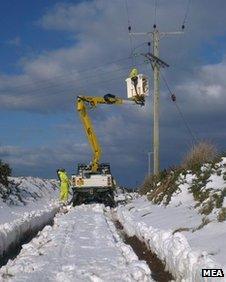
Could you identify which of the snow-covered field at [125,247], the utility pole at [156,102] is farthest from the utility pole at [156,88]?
the snow-covered field at [125,247]

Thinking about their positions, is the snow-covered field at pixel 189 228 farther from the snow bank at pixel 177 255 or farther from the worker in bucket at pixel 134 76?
the worker in bucket at pixel 134 76

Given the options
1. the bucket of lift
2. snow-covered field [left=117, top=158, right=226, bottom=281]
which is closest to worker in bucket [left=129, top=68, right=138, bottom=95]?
the bucket of lift

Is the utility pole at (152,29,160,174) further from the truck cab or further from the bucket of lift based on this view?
the bucket of lift

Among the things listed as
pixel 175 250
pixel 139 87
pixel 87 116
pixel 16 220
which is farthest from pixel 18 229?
pixel 87 116

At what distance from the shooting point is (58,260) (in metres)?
10.9

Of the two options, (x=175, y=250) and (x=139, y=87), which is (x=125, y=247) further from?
(x=139, y=87)

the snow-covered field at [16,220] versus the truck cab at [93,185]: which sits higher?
the truck cab at [93,185]

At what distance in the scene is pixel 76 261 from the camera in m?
10.8

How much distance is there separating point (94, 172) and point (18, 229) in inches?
617

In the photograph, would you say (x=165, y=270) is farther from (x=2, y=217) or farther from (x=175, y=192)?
(x=2, y=217)

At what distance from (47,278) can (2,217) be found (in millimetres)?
10428

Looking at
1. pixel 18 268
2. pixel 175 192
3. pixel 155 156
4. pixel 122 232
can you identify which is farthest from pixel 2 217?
pixel 155 156

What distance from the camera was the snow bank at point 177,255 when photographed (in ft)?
26.1

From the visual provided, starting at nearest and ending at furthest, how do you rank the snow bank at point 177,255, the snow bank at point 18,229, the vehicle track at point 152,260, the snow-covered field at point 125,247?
1. the snow bank at point 177,255
2. the snow-covered field at point 125,247
3. the vehicle track at point 152,260
4. the snow bank at point 18,229
